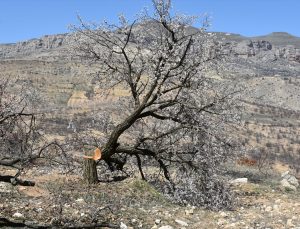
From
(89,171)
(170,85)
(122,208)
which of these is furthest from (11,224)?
(170,85)

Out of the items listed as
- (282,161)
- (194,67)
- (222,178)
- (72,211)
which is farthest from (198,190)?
(282,161)

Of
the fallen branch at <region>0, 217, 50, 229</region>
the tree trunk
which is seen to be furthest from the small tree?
the fallen branch at <region>0, 217, 50, 229</region>

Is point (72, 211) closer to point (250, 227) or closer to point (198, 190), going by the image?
point (250, 227)

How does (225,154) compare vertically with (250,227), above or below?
above

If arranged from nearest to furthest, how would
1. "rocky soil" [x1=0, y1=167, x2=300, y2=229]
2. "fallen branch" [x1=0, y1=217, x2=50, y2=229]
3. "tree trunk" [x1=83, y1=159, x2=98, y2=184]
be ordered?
"fallen branch" [x1=0, y1=217, x2=50, y2=229]
"rocky soil" [x1=0, y1=167, x2=300, y2=229]
"tree trunk" [x1=83, y1=159, x2=98, y2=184]

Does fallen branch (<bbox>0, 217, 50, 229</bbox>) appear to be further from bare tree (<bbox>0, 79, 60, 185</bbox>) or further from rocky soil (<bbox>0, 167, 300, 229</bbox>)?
rocky soil (<bbox>0, 167, 300, 229</bbox>)

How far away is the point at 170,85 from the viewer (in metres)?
13.0

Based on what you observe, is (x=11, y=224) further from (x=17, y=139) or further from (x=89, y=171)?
(x=89, y=171)

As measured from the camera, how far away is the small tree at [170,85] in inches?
496

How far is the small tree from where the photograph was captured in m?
12.6

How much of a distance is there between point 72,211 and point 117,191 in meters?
2.30

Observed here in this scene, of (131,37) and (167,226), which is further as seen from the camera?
(131,37)

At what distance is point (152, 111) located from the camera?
1269cm

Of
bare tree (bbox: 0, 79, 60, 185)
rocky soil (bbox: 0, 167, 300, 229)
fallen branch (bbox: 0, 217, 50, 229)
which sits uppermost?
bare tree (bbox: 0, 79, 60, 185)
